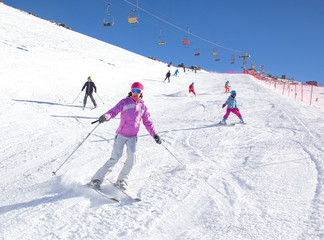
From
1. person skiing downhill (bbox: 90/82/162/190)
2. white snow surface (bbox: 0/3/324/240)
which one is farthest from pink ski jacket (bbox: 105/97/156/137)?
white snow surface (bbox: 0/3/324/240)

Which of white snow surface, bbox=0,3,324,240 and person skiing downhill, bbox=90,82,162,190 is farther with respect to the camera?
person skiing downhill, bbox=90,82,162,190

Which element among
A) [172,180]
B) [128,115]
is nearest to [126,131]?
[128,115]

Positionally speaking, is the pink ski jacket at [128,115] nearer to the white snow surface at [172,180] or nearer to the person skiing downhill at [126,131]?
the person skiing downhill at [126,131]

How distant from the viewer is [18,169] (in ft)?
14.2

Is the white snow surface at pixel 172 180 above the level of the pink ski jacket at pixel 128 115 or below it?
below

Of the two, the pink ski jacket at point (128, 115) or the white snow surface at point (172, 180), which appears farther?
the pink ski jacket at point (128, 115)

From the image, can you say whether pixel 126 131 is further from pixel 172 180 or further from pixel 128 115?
pixel 172 180

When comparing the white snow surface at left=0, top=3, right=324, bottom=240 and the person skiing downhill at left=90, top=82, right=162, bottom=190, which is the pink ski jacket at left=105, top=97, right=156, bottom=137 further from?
the white snow surface at left=0, top=3, right=324, bottom=240

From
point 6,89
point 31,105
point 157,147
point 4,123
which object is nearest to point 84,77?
point 6,89

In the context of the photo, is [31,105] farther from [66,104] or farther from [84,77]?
[84,77]

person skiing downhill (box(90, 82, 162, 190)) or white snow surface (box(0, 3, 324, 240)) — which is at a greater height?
person skiing downhill (box(90, 82, 162, 190))

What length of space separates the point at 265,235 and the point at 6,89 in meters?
12.8

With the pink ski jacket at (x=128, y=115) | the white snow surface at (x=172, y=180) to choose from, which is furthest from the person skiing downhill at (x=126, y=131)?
the white snow surface at (x=172, y=180)

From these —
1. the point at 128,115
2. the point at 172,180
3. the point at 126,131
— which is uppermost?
the point at 128,115
